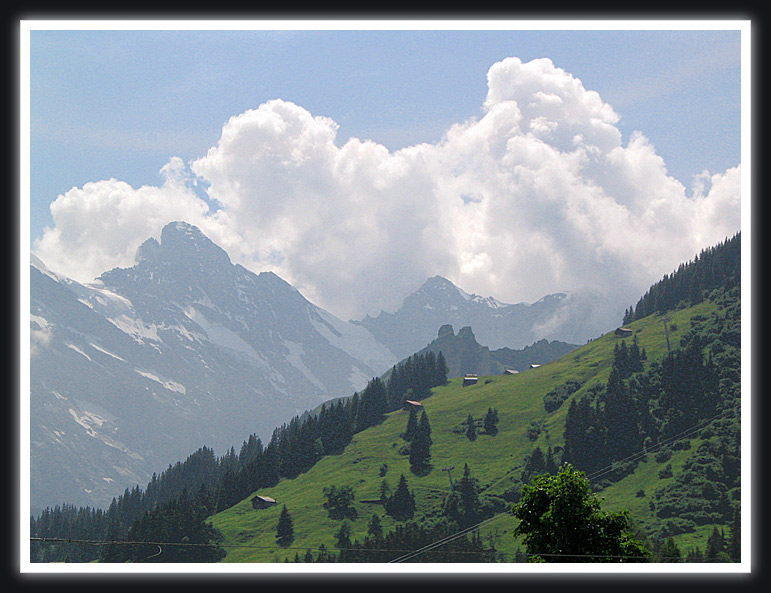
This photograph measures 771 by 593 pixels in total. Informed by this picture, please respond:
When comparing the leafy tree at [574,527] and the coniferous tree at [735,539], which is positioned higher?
the leafy tree at [574,527]

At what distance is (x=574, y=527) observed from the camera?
57.8 meters

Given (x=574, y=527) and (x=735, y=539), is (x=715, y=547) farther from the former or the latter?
(x=574, y=527)

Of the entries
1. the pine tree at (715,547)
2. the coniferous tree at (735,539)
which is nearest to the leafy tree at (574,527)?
the coniferous tree at (735,539)

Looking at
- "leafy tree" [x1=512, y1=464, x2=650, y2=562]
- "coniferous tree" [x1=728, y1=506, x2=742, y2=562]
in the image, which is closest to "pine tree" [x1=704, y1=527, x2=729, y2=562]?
"coniferous tree" [x1=728, y1=506, x2=742, y2=562]

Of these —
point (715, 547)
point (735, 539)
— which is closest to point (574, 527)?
point (735, 539)

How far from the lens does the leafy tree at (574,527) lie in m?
57.2

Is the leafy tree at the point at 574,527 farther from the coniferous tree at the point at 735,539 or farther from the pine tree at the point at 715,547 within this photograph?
the pine tree at the point at 715,547

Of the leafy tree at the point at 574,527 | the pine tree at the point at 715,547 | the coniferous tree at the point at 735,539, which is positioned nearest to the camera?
the leafy tree at the point at 574,527

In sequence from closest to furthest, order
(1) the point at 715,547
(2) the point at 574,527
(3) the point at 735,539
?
(2) the point at 574,527
(3) the point at 735,539
(1) the point at 715,547

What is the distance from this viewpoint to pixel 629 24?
35.1 metres

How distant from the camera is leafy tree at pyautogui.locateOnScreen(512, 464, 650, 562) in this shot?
5719 cm

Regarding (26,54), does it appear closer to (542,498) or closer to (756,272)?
(756,272)

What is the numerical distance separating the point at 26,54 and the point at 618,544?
163 ft

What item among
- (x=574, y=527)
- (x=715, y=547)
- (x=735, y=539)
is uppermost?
(x=574, y=527)
